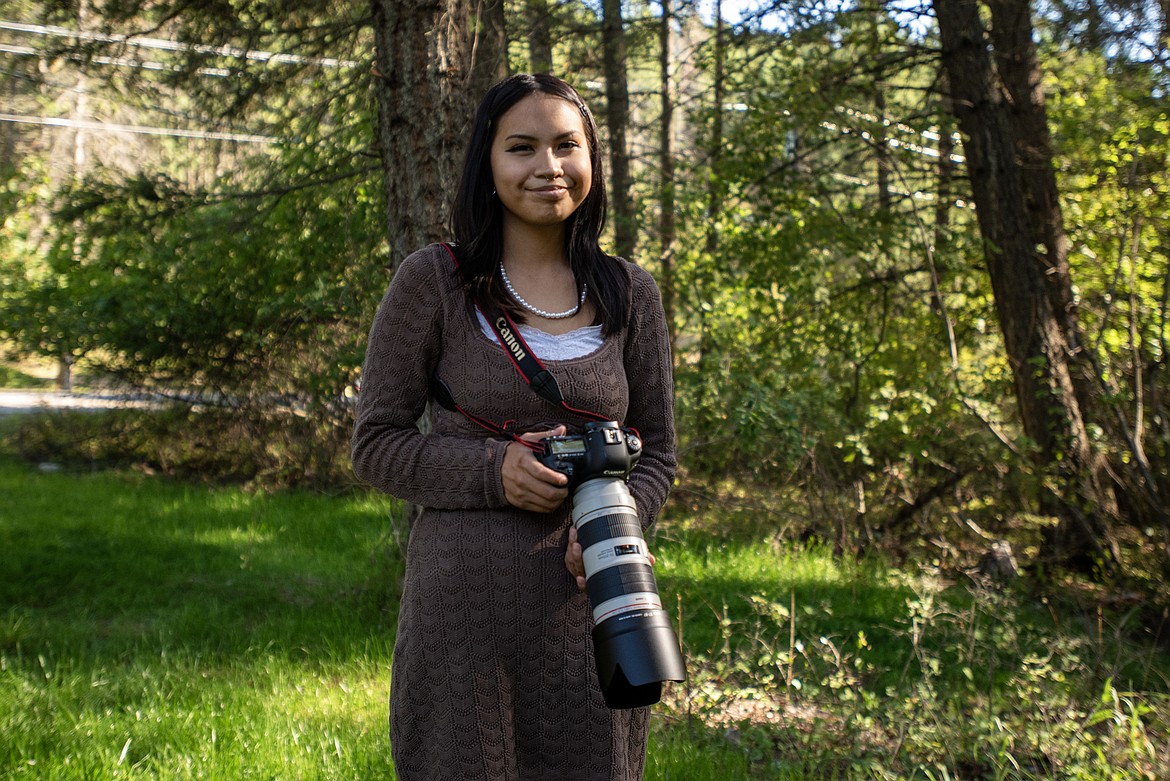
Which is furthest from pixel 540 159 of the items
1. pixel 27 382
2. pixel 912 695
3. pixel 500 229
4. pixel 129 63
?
pixel 27 382

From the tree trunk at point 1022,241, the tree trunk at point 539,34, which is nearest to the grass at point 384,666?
the tree trunk at point 1022,241

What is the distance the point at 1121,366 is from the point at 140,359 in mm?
7406

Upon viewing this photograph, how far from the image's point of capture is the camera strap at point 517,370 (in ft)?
6.29

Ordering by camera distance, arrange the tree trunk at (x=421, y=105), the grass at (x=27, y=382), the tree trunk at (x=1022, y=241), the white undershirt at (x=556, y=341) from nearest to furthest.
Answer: the white undershirt at (x=556, y=341)
the tree trunk at (x=421, y=105)
the tree trunk at (x=1022, y=241)
the grass at (x=27, y=382)

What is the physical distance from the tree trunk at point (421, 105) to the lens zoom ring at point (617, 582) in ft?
8.10

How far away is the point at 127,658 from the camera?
4.41 meters

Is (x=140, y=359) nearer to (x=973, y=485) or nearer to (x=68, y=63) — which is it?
(x=68, y=63)

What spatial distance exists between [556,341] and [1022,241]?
5907 millimetres

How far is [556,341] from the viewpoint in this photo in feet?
6.57

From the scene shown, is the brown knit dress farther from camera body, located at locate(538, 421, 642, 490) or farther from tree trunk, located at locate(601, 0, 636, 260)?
tree trunk, located at locate(601, 0, 636, 260)

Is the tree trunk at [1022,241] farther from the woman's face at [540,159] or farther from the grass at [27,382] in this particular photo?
the grass at [27,382]

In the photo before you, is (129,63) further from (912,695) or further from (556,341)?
(912,695)

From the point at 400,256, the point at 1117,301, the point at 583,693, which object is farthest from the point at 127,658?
the point at 1117,301

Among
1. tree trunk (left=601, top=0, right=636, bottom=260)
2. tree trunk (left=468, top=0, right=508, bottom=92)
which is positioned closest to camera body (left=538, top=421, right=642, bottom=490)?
tree trunk (left=468, top=0, right=508, bottom=92)
